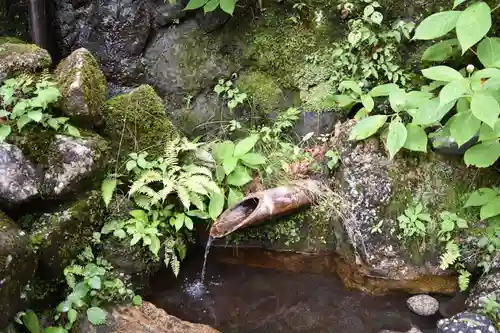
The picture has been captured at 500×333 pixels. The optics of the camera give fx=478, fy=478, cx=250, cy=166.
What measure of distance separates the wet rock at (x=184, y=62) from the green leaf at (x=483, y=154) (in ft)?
10.2

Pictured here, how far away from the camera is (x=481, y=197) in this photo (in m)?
4.93

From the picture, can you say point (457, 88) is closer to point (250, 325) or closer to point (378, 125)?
point (378, 125)

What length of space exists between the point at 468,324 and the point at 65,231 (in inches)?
143

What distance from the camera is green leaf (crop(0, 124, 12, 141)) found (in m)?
4.12

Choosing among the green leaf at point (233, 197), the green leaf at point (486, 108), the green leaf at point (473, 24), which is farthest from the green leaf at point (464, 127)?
the green leaf at point (233, 197)

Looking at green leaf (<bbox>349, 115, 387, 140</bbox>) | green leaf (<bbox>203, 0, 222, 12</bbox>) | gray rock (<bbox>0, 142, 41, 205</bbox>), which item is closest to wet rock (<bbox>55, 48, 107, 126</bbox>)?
gray rock (<bbox>0, 142, 41, 205</bbox>)

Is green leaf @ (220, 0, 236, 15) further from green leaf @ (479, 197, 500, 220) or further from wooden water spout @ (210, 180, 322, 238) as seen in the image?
green leaf @ (479, 197, 500, 220)

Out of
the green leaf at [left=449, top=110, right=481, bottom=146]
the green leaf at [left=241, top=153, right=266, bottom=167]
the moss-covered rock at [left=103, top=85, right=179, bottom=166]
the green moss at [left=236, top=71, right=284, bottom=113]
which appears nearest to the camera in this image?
the green leaf at [left=449, top=110, right=481, bottom=146]

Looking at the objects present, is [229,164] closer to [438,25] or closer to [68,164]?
[68,164]

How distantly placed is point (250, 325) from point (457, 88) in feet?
9.64

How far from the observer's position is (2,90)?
4387 mm

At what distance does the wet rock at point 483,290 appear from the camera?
4.46 m

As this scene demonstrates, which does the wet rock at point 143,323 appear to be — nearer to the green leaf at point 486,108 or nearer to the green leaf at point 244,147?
the green leaf at point 244,147

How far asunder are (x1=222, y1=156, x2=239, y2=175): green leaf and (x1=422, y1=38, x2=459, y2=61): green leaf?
7.84 feet
